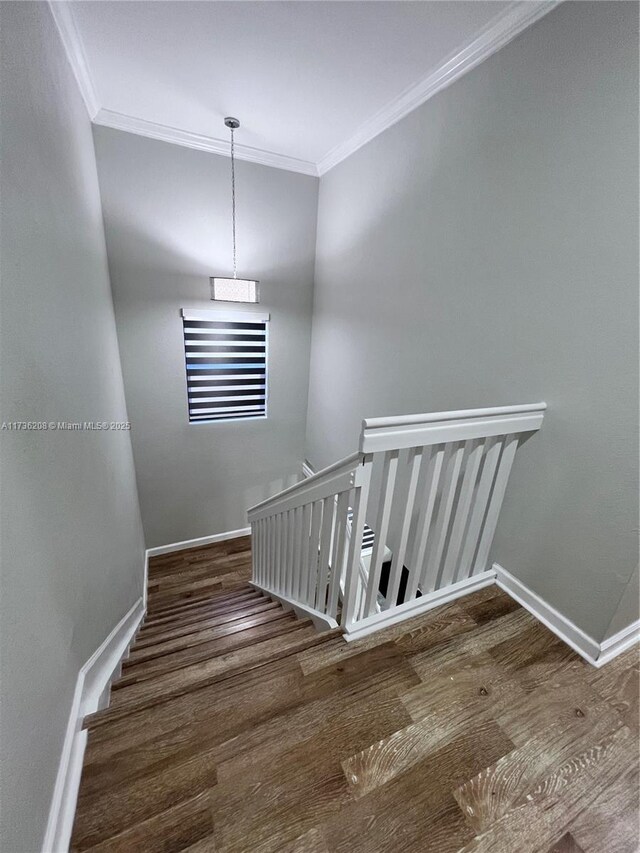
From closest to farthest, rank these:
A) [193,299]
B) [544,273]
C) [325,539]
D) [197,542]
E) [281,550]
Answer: [544,273], [325,539], [281,550], [193,299], [197,542]

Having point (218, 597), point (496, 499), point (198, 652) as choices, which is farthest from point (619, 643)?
point (218, 597)

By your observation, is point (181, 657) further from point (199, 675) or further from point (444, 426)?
point (444, 426)

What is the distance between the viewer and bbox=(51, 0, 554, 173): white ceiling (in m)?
1.51

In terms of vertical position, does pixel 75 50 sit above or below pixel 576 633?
above

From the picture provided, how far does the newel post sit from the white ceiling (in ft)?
6.46

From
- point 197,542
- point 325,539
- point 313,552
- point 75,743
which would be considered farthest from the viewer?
point 197,542

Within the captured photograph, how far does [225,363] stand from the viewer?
137 inches

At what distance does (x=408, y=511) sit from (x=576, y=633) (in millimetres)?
899

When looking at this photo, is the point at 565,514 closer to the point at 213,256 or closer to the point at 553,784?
the point at 553,784

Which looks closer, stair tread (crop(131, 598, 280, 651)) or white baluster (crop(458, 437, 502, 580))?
white baluster (crop(458, 437, 502, 580))

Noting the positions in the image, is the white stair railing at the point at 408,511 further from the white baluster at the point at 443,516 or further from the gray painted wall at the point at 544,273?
the gray painted wall at the point at 544,273

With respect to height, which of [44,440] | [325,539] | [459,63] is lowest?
[325,539]

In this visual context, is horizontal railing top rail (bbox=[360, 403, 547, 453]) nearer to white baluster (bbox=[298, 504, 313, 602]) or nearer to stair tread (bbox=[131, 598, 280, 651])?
white baluster (bbox=[298, 504, 313, 602])

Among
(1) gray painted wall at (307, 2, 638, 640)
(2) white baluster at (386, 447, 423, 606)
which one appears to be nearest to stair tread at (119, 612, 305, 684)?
(2) white baluster at (386, 447, 423, 606)
